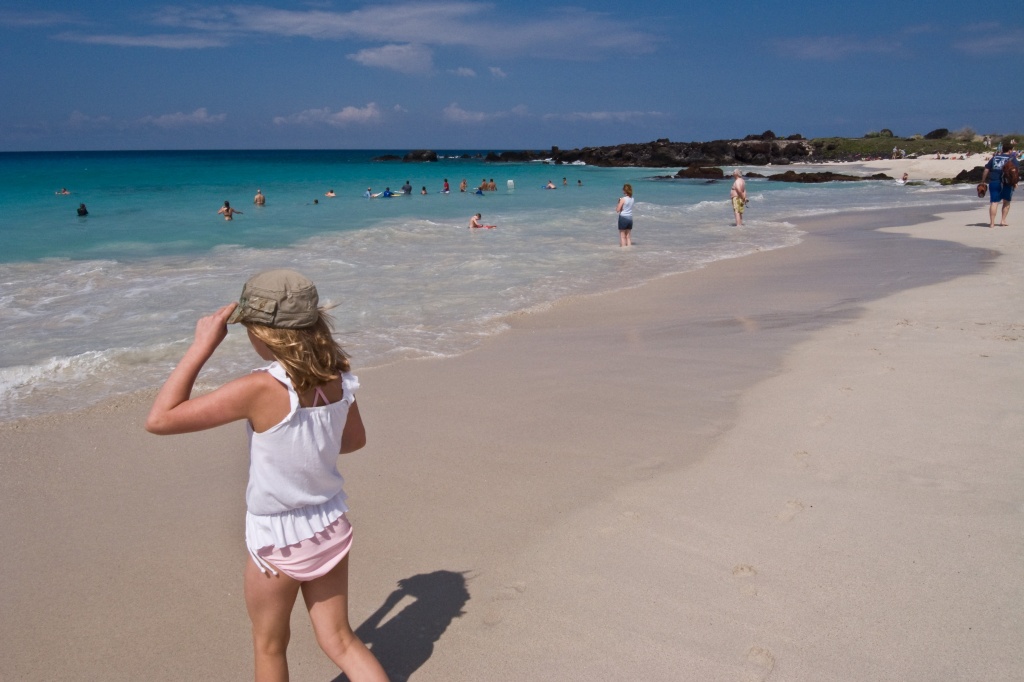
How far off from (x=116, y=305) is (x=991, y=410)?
11.4 meters

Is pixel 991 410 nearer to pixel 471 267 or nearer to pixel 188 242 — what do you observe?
pixel 471 267

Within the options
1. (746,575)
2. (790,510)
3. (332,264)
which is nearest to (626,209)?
(332,264)

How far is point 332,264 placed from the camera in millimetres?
15820

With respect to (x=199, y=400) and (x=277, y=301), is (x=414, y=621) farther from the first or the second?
(x=277, y=301)

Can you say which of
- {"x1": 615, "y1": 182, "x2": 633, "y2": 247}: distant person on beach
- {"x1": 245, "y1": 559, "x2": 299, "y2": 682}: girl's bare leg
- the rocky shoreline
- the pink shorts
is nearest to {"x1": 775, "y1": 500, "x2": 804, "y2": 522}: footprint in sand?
the pink shorts

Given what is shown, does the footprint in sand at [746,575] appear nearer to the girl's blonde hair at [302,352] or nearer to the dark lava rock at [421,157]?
the girl's blonde hair at [302,352]

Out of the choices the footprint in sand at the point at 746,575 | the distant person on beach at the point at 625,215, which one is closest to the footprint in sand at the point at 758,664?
the footprint in sand at the point at 746,575

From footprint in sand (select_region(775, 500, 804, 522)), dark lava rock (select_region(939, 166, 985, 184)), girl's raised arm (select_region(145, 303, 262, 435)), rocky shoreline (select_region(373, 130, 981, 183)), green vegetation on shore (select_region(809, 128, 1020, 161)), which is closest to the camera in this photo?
girl's raised arm (select_region(145, 303, 262, 435))

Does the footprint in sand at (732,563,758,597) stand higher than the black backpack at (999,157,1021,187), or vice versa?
the black backpack at (999,157,1021,187)

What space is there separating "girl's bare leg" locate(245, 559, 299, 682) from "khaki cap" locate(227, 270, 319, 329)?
0.81 meters

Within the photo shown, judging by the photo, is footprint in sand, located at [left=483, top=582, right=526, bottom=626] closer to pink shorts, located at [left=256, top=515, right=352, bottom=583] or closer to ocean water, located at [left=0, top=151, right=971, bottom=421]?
pink shorts, located at [left=256, top=515, right=352, bottom=583]

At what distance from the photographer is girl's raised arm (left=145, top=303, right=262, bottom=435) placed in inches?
90.1

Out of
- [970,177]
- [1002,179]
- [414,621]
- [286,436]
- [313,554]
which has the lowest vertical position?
[414,621]

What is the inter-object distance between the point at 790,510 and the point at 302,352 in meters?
3.02
